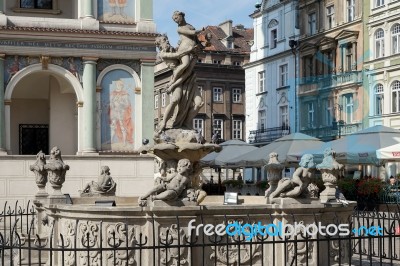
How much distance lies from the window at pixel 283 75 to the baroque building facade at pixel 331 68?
6.47ft

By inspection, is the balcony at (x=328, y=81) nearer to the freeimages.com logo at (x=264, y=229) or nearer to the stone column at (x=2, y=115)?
the stone column at (x=2, y=115)

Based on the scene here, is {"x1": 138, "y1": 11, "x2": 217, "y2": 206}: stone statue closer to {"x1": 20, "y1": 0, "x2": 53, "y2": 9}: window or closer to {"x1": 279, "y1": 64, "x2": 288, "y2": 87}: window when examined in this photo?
{"x1": 20, "y1": 0, "x2": 53, "y2": 9}: window

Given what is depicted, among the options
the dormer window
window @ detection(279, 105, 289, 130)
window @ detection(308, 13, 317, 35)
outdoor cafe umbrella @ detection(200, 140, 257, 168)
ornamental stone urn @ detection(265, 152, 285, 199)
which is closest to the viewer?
ornamental stone urn @ detection(265, 152, 285, 199)

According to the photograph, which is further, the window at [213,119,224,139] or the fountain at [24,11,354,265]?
the window at [213,119,224,139]

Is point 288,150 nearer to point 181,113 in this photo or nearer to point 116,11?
point 116,11

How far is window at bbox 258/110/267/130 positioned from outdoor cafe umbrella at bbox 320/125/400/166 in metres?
24.3

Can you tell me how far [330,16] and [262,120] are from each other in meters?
10.3

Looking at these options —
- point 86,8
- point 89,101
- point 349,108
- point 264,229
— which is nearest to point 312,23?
point 349,108

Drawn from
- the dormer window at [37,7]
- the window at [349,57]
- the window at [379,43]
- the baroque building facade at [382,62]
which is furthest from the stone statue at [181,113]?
the window at [349,57]

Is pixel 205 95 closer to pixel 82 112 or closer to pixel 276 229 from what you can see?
pixel 82 112

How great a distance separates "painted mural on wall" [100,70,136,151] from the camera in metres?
24.7

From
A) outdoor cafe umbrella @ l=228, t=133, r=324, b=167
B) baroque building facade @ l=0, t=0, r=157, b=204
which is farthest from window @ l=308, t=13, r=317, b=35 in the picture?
baroque building facade @ l=0, t=0, r=157, b=204

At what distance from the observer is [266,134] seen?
154 ft

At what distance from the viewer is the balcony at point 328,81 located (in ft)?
124
